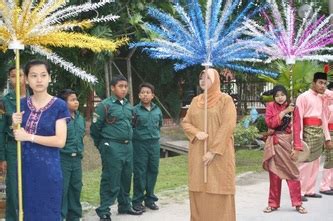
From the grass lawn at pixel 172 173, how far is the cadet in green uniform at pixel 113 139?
1.27 metres

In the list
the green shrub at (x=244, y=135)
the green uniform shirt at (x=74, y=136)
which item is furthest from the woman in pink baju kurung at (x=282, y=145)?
the green shrub at (x=244, y=135)

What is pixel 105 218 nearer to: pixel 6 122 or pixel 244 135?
pixel 6 122

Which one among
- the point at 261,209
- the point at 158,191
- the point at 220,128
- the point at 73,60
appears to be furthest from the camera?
the point at 158,191

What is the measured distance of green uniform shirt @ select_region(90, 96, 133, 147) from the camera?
612 cm

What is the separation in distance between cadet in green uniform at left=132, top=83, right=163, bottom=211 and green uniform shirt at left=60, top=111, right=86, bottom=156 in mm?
1049

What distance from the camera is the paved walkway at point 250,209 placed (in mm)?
6398

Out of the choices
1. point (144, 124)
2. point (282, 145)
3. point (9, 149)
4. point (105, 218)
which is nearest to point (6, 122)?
point (9, 149)

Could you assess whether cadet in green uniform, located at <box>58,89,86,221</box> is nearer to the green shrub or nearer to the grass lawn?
the grass lawn

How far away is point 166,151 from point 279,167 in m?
7.87

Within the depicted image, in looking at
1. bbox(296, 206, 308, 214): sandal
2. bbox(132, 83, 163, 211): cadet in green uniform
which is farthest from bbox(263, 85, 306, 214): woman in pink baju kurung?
bbox(132, 83, 163, 211): cadet in green uniform

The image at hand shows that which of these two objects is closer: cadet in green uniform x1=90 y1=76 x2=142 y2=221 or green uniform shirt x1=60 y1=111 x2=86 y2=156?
green uniform shirt x1=60 y1=111 x2=86 y2=156

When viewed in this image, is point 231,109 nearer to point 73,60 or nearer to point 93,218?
point 93,218

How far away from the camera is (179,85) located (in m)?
17.5

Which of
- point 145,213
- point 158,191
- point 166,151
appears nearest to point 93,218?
point 145,213
